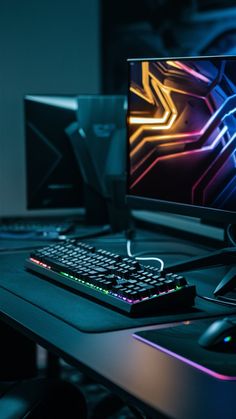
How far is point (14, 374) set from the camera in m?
→ 2.06

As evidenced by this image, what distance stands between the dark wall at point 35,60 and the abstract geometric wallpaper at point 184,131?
0.74m

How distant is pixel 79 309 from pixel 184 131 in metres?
0.52

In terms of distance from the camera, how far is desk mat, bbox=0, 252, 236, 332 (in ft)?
4.00

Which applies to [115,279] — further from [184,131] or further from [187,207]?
[184,131]

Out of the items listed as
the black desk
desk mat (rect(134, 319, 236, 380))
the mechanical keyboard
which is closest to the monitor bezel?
the mechanical keyboard

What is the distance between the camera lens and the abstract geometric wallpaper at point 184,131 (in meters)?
1.48

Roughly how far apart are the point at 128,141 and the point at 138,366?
85 centimetres

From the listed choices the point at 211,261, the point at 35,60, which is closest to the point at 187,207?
the point at 211,261

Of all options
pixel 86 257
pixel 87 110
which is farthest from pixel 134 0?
pixel 86 257

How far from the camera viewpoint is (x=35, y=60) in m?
2.50

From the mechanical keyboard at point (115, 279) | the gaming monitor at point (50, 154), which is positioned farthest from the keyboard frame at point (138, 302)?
the gaming monitor at point (50, 154)

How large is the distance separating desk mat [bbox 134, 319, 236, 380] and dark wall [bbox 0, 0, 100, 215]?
127 centimetres

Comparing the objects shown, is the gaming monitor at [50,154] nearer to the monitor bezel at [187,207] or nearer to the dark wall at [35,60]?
the dark wall at [35,60]

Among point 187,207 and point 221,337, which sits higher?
point 187,207
